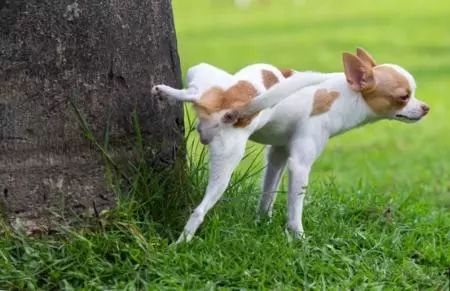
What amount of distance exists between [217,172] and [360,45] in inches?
616

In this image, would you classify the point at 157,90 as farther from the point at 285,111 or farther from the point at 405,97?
the point at 405,97

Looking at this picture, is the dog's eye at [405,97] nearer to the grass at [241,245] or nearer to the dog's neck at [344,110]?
the dog's neck at [344,110]

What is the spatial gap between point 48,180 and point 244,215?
109cm

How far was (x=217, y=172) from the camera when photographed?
207 inches

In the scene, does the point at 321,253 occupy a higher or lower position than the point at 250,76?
lower

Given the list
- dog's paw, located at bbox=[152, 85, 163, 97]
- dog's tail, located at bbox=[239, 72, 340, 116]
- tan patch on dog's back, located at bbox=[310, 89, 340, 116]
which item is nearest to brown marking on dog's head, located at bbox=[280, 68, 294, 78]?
tan patch on dog's back, located at bbox=[310, 89, 340, 116]

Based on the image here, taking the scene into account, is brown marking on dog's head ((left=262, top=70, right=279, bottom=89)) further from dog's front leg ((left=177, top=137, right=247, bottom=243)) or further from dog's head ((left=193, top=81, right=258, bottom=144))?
dog's front leg ((left=177, top=137, right=247, bottom=243))

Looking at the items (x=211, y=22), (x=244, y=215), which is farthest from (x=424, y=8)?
(x=244, y=215)

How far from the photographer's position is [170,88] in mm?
5297

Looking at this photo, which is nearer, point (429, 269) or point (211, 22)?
point (429, 269)

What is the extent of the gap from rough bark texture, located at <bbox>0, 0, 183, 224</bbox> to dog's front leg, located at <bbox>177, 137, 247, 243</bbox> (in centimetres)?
44

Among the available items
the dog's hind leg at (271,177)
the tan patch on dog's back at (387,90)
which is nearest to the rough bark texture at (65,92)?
the dog's hind leg at (271,177)

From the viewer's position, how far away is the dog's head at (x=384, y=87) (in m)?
5.69

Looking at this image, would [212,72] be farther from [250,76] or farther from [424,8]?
[424,8]
